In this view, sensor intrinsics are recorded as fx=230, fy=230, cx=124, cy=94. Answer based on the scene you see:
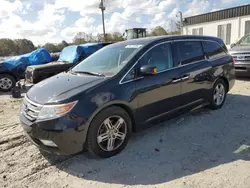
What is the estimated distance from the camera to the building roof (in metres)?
20.5

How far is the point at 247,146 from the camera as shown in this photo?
351cm

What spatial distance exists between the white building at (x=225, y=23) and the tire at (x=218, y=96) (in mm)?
17389

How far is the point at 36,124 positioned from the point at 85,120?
63 cm

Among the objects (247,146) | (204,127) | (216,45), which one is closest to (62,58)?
(216,45)

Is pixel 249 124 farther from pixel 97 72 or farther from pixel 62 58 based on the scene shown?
pixel 62 58

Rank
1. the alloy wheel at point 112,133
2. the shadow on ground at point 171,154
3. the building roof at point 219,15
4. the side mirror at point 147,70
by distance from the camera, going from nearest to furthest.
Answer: the shadow on ground at point 171,154 < the alloy wheel at point 112,133 < the side mirror at point 147,70 < the building roof at point 219,15

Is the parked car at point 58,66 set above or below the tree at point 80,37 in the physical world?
below

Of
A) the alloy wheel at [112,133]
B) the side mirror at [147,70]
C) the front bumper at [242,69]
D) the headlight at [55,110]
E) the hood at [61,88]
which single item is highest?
the side mirror at [147,70]

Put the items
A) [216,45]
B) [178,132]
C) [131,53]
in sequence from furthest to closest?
1. [216,45]
2. [178,132]
3. [131,53]

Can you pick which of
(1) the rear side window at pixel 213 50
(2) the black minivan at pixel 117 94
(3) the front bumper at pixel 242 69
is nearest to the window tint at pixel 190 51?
(2) the black minivan at pixel 117 94

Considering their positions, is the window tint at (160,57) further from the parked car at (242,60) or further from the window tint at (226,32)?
the window tint at (226,32)

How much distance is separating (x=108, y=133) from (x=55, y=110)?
82 centimetres

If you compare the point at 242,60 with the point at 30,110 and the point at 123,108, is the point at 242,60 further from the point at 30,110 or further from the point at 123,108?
the point at 30,110

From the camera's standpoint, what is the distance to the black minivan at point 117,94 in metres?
2.95
